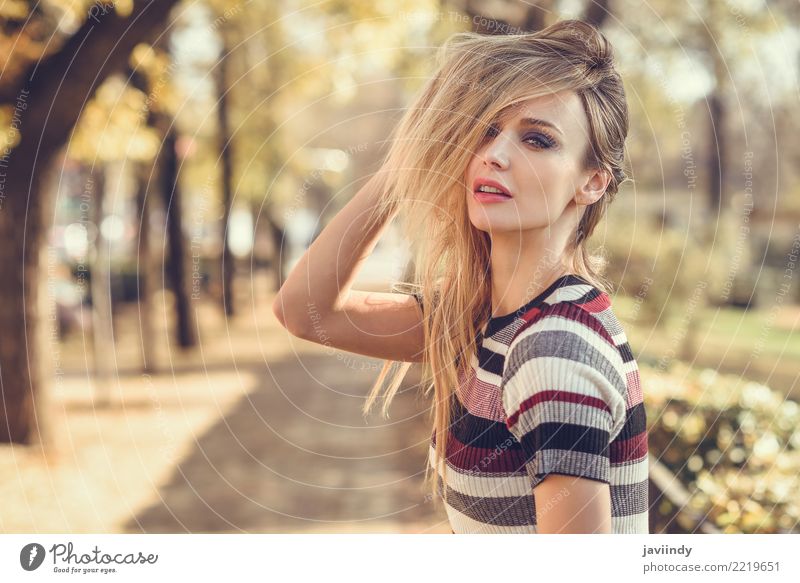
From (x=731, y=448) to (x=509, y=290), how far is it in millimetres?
2787

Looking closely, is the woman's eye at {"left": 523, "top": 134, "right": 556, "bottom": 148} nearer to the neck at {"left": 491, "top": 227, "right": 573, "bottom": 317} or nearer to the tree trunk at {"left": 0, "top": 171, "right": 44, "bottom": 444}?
the neck at {"left": 491, "top": 227, "right": 573, "bottom": 317}

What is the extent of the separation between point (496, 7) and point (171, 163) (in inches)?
250

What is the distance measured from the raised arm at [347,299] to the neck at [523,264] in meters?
0.27

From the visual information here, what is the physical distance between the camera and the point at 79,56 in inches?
225

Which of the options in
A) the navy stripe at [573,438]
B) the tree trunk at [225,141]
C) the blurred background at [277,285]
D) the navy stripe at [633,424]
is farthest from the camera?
the tree trunk at [225,141]

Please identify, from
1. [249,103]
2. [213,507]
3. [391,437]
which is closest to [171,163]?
[249,103]

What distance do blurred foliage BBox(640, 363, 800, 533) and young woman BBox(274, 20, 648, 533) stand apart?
2016 millimetres

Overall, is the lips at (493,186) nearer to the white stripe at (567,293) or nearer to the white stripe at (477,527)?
the white stripe at (567,293)

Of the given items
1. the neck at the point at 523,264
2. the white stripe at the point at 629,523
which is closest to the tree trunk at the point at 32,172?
the neck at the point at 523,264

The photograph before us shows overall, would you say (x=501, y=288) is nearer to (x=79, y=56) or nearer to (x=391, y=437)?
(x=79, y=56)

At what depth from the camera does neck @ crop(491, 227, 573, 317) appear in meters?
1.80

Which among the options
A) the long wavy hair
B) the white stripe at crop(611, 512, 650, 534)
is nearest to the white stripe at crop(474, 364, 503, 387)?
the long wavy hair
